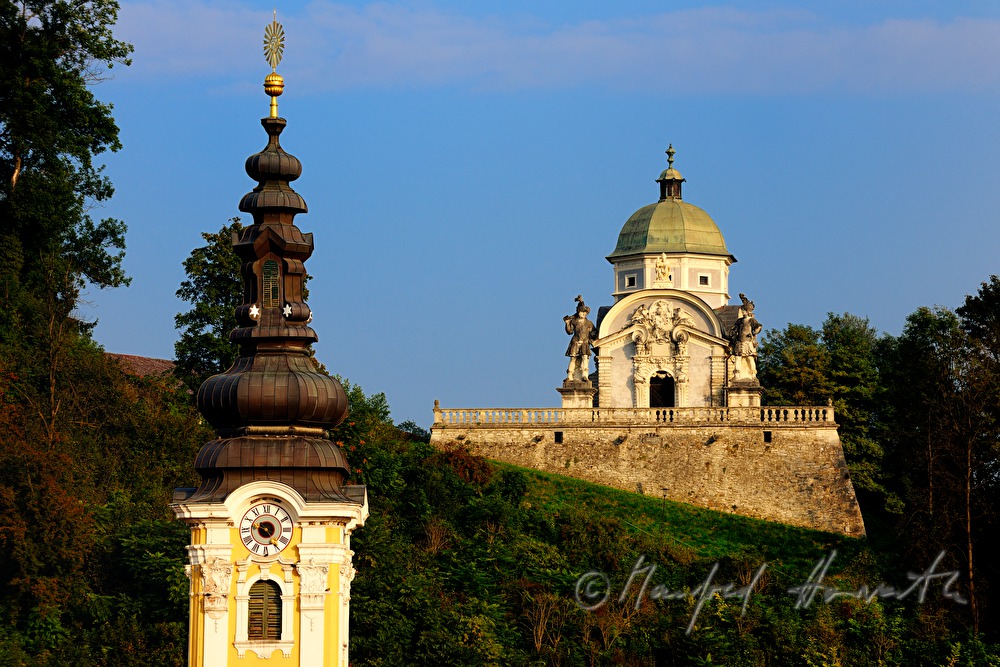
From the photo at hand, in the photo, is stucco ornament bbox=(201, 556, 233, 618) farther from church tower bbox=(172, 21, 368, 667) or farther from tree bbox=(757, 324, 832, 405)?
tree bbox=(757, 324, 832, 405)

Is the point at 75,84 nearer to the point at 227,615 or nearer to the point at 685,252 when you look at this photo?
the point at 685,252

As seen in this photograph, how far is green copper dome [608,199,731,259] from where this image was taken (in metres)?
64.4

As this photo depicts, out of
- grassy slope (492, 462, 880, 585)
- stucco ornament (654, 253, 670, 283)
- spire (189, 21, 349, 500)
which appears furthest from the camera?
stucco ornament (654, 253, 670, 283)

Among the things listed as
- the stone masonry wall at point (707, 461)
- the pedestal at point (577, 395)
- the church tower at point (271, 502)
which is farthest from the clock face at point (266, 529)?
the pedestal at point (577, 395)

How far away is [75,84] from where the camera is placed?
178 feet

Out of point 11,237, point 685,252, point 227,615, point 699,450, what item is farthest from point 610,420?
point 227,615

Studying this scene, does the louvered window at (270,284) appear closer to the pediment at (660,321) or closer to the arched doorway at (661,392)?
the pediment at (660,321)

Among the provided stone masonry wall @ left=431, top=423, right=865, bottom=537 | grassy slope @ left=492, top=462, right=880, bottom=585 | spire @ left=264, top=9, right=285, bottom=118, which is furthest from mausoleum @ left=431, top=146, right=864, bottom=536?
spire @ left=264, top=9, right=285, bottom=118

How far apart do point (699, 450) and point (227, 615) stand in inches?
1161

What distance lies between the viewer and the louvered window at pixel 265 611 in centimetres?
2962

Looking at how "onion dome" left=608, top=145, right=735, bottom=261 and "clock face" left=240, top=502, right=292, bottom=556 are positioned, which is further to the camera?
"onion dome" left=608, top=145, right=735, bottom=261

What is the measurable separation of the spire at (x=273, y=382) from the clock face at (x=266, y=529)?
0.47 m

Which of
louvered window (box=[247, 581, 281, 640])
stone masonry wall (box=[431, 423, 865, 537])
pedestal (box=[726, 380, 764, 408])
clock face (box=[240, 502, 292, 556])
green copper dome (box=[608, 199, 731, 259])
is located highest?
green copper dome (box=[608, 199, 731, 259])

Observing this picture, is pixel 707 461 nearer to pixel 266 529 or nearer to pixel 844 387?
pixel 844 387
